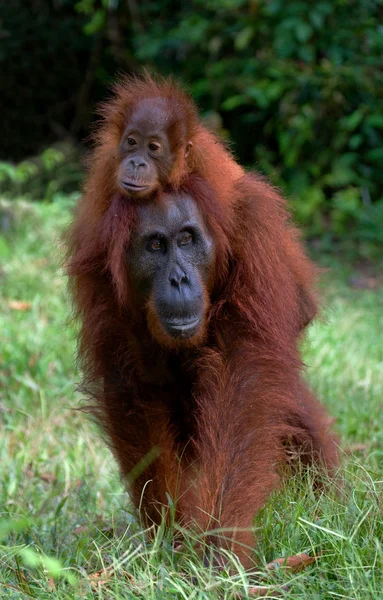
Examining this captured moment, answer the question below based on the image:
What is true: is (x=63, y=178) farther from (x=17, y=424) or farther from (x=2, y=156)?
(x=17, y=424)

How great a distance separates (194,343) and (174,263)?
1.04 ft

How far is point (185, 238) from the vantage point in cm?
302

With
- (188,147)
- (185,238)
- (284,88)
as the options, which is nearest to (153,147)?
(188,147)

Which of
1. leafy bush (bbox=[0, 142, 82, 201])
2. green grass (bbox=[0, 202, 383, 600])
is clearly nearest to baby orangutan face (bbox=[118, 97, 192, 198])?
green grass (bbox=[0, 202, 383, 600])

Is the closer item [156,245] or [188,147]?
Answer: [156,245]

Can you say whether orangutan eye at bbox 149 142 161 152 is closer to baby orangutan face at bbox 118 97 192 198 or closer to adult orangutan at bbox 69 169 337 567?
baby orangutan face at bbox 118 97 192 198

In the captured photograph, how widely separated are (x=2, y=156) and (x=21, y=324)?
6.06 m

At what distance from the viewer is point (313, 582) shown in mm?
2547

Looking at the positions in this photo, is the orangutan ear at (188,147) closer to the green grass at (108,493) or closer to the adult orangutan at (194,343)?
the adult orangutan at (194,343)

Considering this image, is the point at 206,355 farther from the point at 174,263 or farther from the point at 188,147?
the point at 188,147

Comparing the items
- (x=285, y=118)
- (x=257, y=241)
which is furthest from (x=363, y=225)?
(x=257, y=241)

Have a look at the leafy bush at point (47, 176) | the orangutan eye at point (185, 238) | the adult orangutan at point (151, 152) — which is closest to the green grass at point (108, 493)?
the adult orangutan at point (151, 152)

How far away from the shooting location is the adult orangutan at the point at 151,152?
9.86ft

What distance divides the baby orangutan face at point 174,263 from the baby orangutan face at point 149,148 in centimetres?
9
